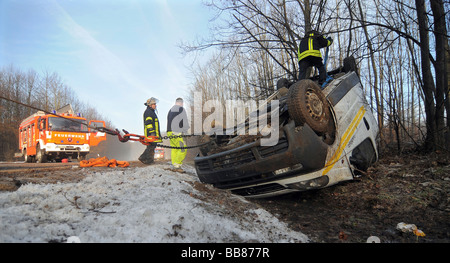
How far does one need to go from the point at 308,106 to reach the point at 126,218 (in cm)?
218

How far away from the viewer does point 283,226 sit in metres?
2.56

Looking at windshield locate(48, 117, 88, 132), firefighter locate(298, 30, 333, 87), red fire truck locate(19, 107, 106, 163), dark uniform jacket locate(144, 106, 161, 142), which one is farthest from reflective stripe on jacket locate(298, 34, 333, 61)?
windshield locate(48, 117, 88, 132)

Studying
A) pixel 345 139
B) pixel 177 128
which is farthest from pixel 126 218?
pixel 177 128

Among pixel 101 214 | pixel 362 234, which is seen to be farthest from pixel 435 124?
pixel 101 214

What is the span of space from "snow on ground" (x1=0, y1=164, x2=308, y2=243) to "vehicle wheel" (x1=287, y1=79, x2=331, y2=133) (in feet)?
3.75

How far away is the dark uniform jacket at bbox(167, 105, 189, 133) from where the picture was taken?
638 centimetres

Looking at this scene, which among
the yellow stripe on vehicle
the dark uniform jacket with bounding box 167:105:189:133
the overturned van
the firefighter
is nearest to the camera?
the overturned van

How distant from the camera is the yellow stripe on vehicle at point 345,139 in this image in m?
3.02

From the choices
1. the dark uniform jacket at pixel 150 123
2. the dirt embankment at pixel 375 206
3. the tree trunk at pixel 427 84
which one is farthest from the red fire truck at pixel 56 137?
the tree trunk at pixel 427 84

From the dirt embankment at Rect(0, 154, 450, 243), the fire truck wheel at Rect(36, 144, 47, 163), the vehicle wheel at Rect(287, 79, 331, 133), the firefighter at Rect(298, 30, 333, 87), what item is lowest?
the dirt embankment at Rect(0, 154, 450, 243)

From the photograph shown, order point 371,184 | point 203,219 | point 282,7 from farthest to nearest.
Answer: point 282,7
point 371,184
point 203,219

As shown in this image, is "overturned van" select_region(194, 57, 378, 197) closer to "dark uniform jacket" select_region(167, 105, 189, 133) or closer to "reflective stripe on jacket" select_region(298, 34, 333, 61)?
"reflective stripe on jacket" select_region(298, 34, 333, 61)
